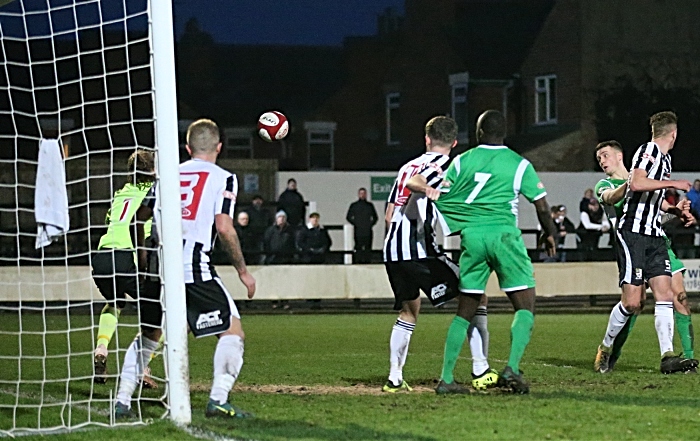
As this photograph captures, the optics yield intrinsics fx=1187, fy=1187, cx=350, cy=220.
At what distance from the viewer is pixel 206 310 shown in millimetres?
7453

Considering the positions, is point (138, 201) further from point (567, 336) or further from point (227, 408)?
point (567, 336)

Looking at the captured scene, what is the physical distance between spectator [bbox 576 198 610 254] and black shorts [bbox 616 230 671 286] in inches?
515

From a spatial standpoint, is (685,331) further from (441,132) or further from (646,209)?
(441,132)

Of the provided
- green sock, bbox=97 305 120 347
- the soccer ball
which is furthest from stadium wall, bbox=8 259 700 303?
the soccer ball

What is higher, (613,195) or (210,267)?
(613,195)

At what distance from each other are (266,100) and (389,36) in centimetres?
521

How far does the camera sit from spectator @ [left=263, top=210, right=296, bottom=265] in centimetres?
2275

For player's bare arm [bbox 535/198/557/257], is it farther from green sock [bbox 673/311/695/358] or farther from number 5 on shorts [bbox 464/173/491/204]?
green sock [bbox 673/311/695/358]

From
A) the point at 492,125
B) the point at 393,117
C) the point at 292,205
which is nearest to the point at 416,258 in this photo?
the point at 492,125

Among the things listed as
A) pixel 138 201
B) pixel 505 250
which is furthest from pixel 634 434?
pixel 138 201

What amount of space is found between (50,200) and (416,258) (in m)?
3.11

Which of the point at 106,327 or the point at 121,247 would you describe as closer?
the point at 121,247

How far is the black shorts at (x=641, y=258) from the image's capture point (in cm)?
1045

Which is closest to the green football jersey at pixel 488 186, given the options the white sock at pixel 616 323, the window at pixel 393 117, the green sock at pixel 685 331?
the white sock at pixel 616 323
